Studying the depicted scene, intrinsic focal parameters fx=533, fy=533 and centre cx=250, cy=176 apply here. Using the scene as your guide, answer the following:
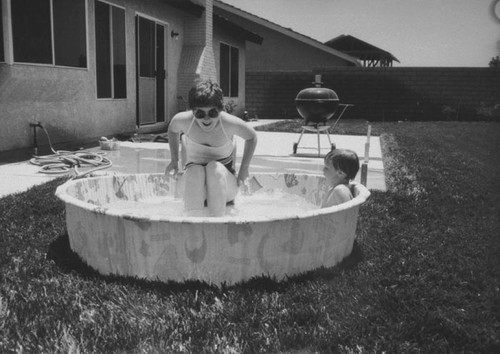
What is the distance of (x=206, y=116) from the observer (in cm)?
338

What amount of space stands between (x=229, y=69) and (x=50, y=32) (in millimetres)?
9907

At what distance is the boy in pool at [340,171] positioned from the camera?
3367 mm

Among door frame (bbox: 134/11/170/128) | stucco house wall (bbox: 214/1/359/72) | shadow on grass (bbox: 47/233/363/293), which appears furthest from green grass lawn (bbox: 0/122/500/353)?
stucco house wall (bbox: 214/1/359/72)

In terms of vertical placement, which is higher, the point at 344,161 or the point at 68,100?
the point at 68,100

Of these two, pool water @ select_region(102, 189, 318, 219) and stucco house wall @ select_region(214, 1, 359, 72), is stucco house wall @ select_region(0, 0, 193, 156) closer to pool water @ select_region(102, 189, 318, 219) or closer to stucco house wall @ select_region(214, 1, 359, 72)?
pool water @ select_region(102, 189, 318, 219)

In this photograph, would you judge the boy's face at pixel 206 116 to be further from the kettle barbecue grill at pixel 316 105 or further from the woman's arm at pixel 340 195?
the kettle barbecue grill at pixel 316 105

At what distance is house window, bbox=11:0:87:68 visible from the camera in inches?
292

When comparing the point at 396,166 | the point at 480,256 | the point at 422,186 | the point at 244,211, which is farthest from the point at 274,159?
the point at 480,256

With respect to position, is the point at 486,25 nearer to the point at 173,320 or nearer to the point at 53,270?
the point at 173,320

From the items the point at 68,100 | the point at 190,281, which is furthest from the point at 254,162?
the point at 190,281

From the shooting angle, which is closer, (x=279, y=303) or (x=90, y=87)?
(x=279, y=303)

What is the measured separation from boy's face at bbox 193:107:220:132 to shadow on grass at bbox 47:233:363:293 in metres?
1.11

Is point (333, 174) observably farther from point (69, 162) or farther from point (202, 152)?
point (69, 162)

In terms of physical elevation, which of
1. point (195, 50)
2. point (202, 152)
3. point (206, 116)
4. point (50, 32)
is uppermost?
point (195, 50)
